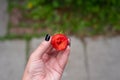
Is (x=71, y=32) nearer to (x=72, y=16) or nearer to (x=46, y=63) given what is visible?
(x=72, y=16)

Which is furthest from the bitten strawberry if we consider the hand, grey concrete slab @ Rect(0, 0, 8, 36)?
grey concrete slab @ Rect(0, 0, 8, 36)

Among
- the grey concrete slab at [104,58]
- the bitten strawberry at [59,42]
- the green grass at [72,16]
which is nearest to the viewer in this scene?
the bitten strawberry at [59,42]

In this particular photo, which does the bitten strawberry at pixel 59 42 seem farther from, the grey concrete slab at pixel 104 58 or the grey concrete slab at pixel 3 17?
the grey concrete slab at pixel 3 17

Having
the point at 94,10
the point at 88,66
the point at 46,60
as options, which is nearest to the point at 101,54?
the point at 88,66

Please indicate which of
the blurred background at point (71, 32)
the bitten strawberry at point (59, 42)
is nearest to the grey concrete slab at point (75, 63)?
the blurred background at point (71, 32)

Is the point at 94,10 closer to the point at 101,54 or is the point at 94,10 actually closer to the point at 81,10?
the point at 81,10

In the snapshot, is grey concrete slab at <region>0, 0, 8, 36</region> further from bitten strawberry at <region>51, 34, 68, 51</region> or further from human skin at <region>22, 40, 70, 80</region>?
bitten strawberry at <region>51, 34, 68, 51</region>
